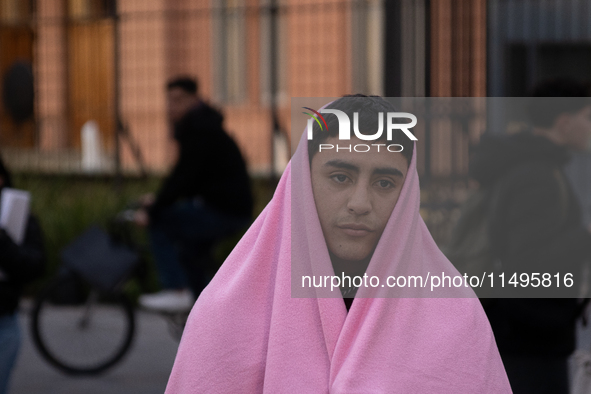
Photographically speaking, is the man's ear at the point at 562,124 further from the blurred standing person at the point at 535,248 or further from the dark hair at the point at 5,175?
the dark hair at the point at 5,175

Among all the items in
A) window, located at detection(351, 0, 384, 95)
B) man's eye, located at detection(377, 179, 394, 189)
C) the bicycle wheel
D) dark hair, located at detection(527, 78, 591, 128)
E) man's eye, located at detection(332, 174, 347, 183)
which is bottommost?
the bicycle wheel

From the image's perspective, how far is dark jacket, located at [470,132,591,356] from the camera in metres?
2.87

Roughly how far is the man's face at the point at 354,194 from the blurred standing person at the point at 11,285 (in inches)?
76.5

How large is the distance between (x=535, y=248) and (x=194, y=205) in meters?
3.19

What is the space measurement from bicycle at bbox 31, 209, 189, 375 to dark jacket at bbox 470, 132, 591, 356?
129 inches

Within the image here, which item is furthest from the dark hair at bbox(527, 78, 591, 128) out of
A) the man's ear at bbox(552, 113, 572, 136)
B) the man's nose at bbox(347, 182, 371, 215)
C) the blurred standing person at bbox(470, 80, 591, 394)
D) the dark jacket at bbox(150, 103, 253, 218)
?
the dark jacket at bbox(150, 103, 253, 218)

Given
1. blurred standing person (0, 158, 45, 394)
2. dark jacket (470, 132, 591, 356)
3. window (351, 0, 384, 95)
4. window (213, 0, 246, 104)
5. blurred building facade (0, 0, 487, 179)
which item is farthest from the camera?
window (213, 0, 246, 104)

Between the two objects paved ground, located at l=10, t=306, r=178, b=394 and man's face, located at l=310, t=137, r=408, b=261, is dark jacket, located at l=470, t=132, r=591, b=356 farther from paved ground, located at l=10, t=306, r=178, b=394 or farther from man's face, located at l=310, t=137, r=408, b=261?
paved ground, located at l=10, t=306, r=178, b=394

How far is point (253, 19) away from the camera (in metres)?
15.2

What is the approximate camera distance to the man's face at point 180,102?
606 cm

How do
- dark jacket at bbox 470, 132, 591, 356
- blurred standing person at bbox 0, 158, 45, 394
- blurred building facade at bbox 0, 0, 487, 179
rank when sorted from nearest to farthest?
dark jacket at bbox 470, 132, 591, 356
blurred standing person at bbox 0, 158, 45, 394
blurred building facade at bbox 0, 0, 487, 179

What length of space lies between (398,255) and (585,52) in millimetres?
7203

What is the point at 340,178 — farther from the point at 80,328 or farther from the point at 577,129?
the point at 80,328

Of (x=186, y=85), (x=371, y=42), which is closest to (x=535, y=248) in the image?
(x=186, y=85)
